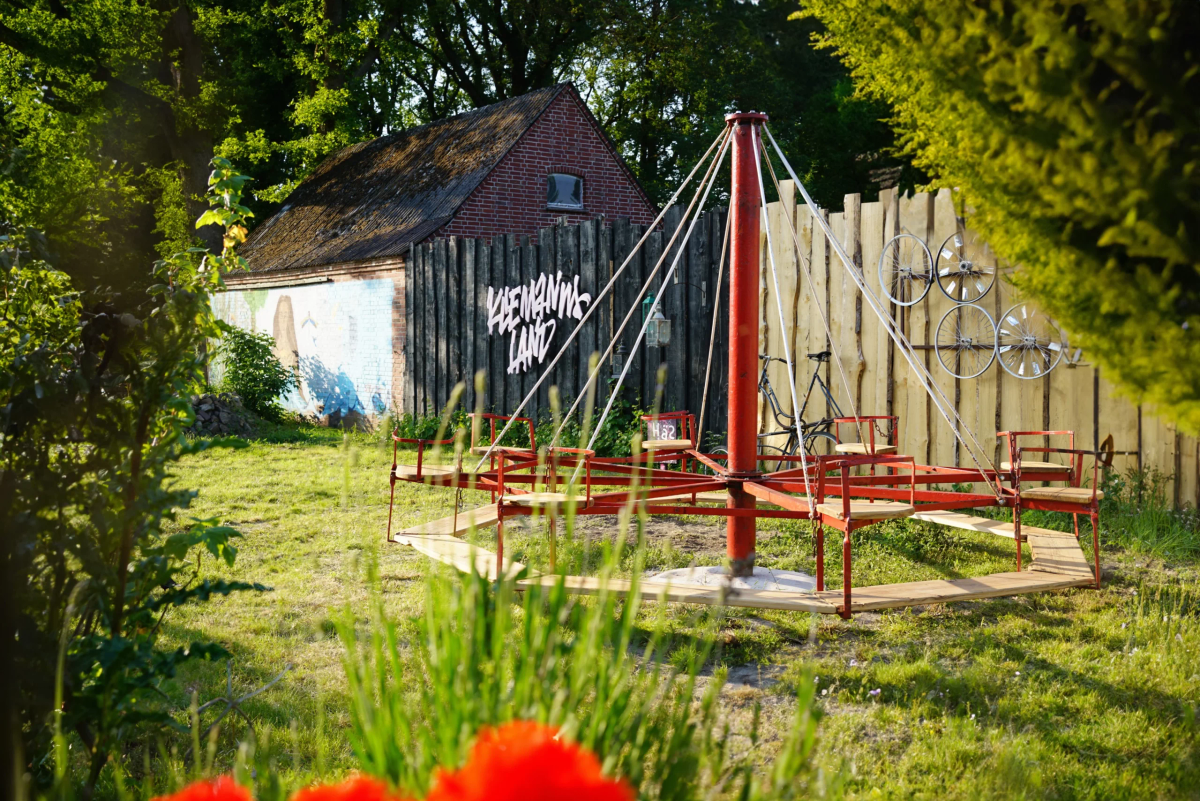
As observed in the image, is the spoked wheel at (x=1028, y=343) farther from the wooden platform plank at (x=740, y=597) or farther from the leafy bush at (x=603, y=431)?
the wooden platform plank at (x=740, y=597)

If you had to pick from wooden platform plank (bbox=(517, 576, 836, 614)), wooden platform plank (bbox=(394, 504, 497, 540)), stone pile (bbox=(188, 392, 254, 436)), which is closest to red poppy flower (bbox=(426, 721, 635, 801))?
wooden platform plank (bbox=(517, 576, 836, 614))

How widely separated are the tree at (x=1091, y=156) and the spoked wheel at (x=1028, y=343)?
19.2ft

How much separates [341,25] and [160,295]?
23674 mm

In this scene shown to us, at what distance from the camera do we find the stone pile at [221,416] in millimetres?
14297

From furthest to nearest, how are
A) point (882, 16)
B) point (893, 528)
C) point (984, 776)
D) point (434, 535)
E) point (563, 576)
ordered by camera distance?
point (893, 528) → point (434, 535) → point (984, 776) → point (882, 16) → point (563, 576)

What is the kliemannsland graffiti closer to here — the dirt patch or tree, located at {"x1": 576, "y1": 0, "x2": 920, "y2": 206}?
the dirt patch

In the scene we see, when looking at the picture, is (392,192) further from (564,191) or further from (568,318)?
(568,318)

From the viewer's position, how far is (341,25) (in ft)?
80.0

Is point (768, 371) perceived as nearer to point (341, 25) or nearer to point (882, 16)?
point (882, 16)

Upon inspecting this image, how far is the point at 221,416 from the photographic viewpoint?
1456cm

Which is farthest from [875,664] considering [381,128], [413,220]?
[381,128]

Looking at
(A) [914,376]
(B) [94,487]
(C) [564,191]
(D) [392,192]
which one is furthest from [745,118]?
(D) [392,192]

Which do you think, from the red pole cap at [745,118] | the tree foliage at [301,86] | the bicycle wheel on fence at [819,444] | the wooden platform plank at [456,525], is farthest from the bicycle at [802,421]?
the tree foliage at [301,86]

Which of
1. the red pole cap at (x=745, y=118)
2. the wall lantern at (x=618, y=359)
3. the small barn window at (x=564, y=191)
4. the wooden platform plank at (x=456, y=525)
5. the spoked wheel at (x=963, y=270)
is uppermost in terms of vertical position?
the small barn window at (x=564, y=191)
